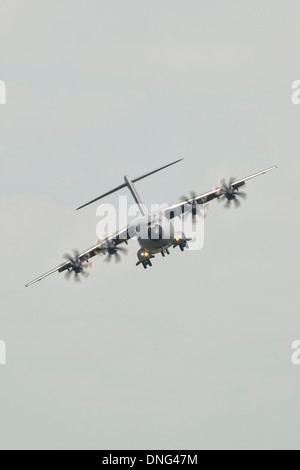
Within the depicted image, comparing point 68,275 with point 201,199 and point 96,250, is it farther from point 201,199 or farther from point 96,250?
point 201,199

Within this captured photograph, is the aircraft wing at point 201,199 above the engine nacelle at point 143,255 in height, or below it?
above

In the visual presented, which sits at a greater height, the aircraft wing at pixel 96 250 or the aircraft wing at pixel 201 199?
the aircraft wing at pixel 201 199

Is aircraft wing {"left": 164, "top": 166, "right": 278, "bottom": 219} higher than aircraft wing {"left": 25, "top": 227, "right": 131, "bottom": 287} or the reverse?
higher

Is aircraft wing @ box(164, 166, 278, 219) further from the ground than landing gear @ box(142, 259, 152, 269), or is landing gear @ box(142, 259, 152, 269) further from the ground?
aircraft wing @ box(164, 166, 278, 219)

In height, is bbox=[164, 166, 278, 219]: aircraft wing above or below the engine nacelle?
above

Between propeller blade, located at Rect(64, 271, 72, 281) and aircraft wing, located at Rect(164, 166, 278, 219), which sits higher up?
aircraft wing, located at Rect(164, 166, 278, 219)

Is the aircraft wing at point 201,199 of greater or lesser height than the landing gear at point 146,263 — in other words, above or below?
above

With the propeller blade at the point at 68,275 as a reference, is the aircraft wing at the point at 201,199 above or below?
above
